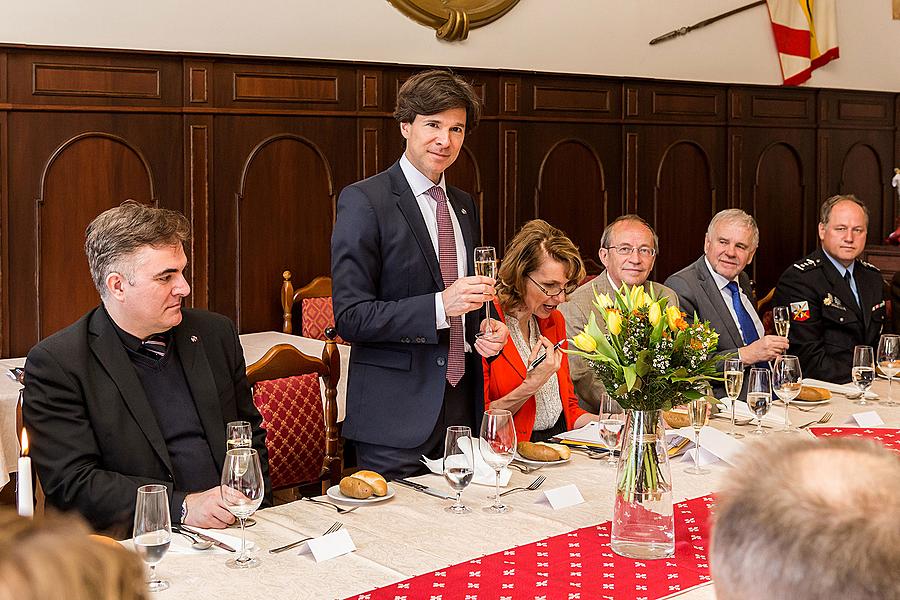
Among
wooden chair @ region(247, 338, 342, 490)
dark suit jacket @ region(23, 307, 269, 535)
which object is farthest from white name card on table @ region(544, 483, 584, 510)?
wooden chair @ region(247, 338, 342, 490)

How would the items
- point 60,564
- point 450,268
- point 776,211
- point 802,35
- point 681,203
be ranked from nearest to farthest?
point 60,564, point 450,268, point 681,203, point 776,211, point 802,35

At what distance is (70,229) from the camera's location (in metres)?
5.25

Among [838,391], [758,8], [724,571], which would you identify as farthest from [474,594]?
[758,8]

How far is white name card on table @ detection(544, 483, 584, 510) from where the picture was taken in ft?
7.77

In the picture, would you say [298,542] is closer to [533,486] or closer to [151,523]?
[151,523]

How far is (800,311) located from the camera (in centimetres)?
484

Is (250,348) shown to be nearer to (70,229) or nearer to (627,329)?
(70,229)

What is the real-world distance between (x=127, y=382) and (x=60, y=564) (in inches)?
75.9

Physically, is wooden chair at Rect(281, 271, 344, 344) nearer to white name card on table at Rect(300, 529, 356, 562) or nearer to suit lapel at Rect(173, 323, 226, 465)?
suit lapel at Rect(173, 323, 226, 465)

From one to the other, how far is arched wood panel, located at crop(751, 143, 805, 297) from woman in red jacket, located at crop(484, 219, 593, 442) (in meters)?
5.16

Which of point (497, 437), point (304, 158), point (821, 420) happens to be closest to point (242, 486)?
point (497, 437)

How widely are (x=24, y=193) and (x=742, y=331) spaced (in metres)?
3.37

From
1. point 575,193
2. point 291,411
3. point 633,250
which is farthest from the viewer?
point 575,193

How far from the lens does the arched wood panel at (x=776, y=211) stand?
824 cm
